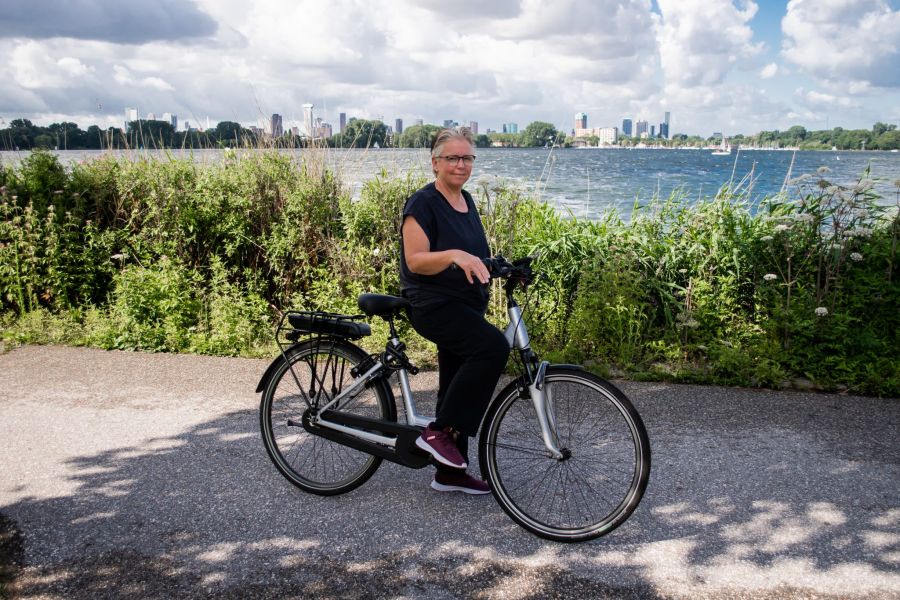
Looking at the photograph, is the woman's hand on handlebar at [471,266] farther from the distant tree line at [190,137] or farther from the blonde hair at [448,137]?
the distant tree line at [190,137]

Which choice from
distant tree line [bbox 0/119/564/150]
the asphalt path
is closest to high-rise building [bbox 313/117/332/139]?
distant tree line [bbox 0/119/564/150]

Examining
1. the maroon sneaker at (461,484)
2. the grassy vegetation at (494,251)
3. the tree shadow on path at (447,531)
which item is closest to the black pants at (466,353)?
the maroon sneaker at (461,484)

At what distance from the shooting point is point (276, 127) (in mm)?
9203

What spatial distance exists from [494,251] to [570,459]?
Answer: 3.59 m

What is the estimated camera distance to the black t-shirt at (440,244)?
3.68 m

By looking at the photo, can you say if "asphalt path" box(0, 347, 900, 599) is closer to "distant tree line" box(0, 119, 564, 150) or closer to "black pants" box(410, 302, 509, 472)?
"black pants" box(410, 302, 509, 472)

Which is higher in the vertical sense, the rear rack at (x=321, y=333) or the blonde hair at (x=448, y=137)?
the blonde hair at (x=448, y=137)

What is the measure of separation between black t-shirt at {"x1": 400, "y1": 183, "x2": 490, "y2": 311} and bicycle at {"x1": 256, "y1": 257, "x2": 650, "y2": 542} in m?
0.15

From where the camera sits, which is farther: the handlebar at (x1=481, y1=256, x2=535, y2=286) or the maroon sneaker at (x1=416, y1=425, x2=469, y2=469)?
the maroon sneaker at (x1=416, y1=425, x2=469, y2=469)

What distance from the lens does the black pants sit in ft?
12.0

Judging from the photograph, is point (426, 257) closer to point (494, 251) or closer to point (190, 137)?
point (494, 251)

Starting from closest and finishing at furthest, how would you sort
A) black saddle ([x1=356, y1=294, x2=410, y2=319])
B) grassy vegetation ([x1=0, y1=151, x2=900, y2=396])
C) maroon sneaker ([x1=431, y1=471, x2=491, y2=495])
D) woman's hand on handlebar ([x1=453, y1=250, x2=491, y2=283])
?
1. woman's hand on handlebar ([x1=453, y1=250, x2=491, y2=283])
2. black saddle ([x1=356, y1=294, x2=410, y2=319])
3. maroon sneaker ([x1=431, y1=471, x2=491, y2=495])
4. grassy vegetation ([x1=0, y1=151, x2=900, y2=396])

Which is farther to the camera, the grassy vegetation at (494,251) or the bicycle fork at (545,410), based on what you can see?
the grassy vegetation at (494,251)

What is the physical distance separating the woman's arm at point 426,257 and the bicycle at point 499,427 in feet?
0.67
